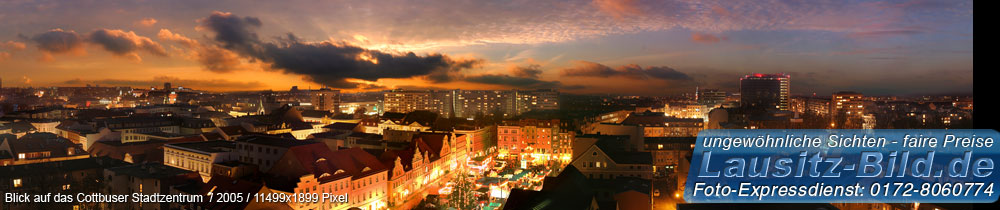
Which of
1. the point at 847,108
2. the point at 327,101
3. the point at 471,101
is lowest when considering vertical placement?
the point at 847,108

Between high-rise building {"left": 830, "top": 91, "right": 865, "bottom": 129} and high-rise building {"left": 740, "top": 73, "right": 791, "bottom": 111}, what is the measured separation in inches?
653

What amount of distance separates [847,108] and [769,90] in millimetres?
24138

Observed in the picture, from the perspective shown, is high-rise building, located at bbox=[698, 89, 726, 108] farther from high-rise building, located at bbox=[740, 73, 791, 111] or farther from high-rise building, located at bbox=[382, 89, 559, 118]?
high-rise building, located at bbox=[382, 89, 559, 118]

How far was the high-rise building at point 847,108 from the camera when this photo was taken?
4439cm

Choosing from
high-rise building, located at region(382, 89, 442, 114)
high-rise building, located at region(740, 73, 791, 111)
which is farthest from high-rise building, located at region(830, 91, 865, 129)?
high-rise building, located at region(382, 89, 442, 114)

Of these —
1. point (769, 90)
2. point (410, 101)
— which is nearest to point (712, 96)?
point (769, 90)

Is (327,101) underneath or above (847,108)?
above

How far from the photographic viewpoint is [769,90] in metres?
75.9

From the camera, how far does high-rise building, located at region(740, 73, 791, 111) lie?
246ft

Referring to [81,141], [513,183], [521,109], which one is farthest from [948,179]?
[521,109]

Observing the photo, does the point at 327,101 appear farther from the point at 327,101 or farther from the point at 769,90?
the point at 769,90

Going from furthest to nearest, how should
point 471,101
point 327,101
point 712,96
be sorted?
point 712,96 < point 327,101 < point 471,101

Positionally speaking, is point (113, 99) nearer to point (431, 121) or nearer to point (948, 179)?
point (431, 121)

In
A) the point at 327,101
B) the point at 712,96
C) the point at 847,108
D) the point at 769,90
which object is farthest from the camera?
the point at 712,96
